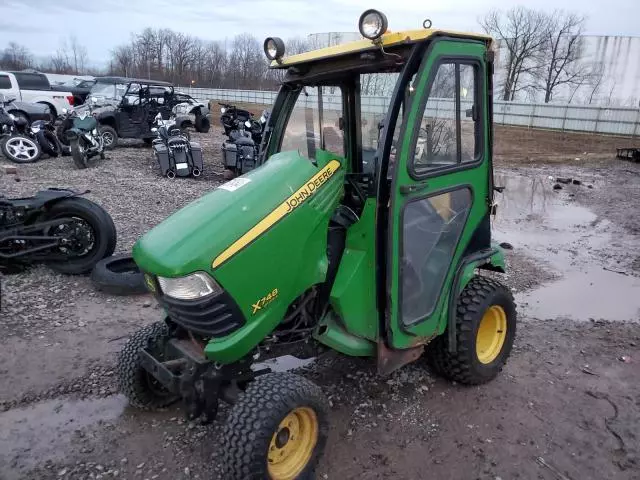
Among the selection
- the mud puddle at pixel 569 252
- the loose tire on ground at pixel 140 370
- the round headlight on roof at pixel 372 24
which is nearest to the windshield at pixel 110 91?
the mud puddle at pixel 569 252

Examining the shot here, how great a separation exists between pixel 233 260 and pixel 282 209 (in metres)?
0.37

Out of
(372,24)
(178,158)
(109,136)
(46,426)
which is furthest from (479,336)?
(109,136)

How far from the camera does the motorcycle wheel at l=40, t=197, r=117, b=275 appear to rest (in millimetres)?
5383

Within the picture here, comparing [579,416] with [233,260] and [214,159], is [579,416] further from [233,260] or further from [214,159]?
[214,159]

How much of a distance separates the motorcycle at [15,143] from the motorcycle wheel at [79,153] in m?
1.16

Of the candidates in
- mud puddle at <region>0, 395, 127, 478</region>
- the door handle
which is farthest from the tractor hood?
mud puddle at <region>0, 395, 127, 478</region>

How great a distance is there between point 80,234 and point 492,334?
4173 mm

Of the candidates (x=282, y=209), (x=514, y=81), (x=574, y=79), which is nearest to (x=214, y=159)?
(x=282, y=209)

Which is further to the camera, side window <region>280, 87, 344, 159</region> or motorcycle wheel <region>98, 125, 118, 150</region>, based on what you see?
motorcycle wheel <region>98, 125, 118, 150</region>

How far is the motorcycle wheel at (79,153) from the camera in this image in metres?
11.1

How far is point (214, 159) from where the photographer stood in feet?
45.1

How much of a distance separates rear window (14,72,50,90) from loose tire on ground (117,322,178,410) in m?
18.9

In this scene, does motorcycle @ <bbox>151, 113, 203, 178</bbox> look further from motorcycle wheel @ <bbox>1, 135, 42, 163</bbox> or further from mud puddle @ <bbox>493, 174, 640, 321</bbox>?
mud puddle @ <bbox>493, 174, 640, 321</bbox>

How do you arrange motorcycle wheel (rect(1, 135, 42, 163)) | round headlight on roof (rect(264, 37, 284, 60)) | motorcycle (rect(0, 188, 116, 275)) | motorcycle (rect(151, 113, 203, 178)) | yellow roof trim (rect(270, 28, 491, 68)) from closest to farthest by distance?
→ 1. yellow roof trim (rect(270, 28, 491, 68))
2. round headlight on roof (rect(264, 37, 284, 60))
3. motorcycle (rect(0, 188, 116, 275))
4. motorcycle (rect(151, 113, 203, 178))
5. motorcycle wheel (rect(1, 135, 42, 163))
